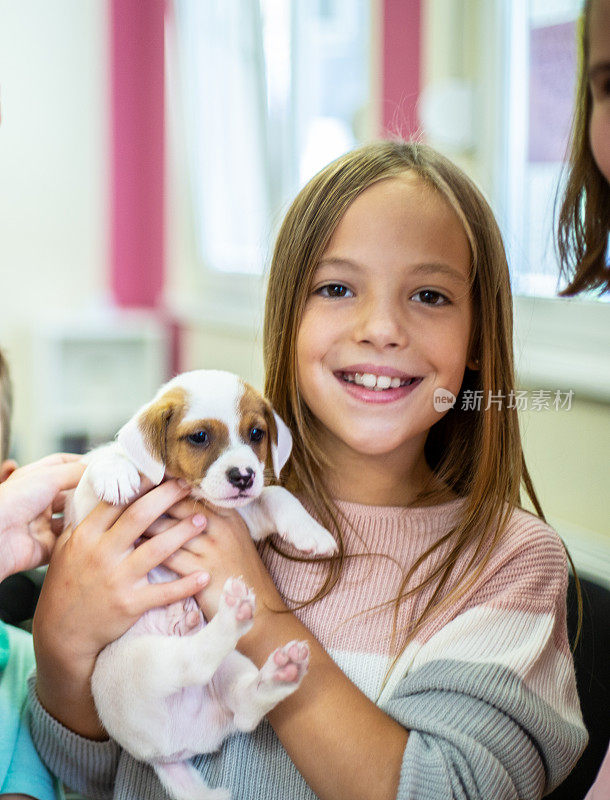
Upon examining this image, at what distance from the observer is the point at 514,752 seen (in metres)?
0.68

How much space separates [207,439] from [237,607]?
0.49 ft

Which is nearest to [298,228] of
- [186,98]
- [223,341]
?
[223,341]

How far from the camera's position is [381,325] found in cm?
70

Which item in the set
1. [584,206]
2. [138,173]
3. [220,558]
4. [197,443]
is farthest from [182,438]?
[138,173]

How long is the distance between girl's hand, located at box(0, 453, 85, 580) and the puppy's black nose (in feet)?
0.70

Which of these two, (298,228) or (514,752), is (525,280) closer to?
(298,228)

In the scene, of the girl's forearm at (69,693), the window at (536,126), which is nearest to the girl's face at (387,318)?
the window at (536,126)

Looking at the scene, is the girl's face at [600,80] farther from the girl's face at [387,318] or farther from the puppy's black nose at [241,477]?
the puppy's black nose at [241,477]

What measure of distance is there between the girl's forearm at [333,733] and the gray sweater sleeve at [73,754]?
20 cm

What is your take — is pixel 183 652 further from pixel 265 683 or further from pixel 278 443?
pixel 278 443

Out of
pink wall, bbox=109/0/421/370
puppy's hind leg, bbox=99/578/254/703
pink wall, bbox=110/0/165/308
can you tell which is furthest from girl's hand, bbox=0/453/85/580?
pink wall, bbox=110/0/165/308

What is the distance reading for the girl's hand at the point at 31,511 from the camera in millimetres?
800

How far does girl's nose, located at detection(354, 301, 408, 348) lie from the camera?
0.70 metres

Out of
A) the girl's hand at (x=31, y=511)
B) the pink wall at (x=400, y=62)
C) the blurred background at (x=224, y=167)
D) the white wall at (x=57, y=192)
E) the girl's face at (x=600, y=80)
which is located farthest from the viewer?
the white wall at (x=57, y=192)
